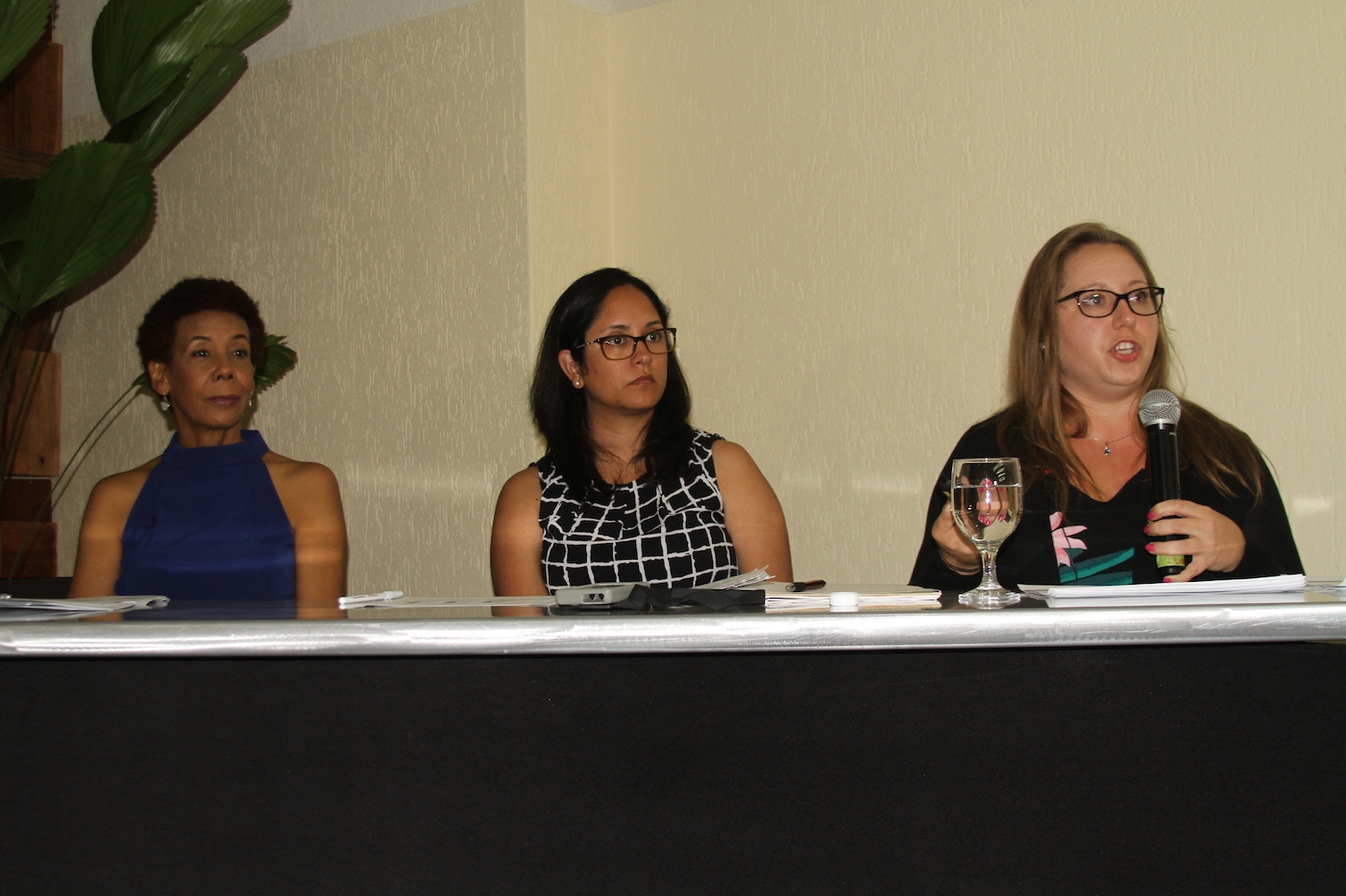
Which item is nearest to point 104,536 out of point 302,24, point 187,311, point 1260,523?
point 187,311

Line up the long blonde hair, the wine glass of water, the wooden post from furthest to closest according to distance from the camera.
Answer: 1. the wooden post
2. the long blonde hair
3. the wine glass of water

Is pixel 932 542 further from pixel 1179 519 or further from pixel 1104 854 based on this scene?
pixel 1104 854

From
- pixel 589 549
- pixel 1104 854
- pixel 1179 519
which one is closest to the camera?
pixel 1104 854

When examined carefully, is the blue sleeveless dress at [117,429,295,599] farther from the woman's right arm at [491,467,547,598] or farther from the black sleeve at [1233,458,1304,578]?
the black sleeve at [1233,458,1304,578]

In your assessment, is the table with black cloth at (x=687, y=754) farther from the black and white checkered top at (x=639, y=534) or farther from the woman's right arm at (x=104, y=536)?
the woman's right arm at (x=104, y=536)

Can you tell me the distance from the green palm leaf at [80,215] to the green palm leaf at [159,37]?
195 millimetres

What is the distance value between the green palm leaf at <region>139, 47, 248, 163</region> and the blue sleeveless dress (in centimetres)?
113

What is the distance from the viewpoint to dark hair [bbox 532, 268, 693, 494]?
2436 mm

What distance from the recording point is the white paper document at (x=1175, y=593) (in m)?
1.18

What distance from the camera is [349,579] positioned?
10.6 feet

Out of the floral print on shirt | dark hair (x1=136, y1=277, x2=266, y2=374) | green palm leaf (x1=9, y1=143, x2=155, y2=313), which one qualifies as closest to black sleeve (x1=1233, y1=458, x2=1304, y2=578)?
the floral print on shirt

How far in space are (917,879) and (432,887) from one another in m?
0.50

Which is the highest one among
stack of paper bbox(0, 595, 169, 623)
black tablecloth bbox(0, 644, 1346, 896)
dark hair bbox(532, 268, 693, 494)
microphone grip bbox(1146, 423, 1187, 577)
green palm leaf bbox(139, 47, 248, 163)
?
green palm leaf bbox(139, 47, 248, 163)

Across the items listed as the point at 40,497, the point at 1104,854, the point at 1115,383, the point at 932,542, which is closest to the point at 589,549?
the point at 932,542
